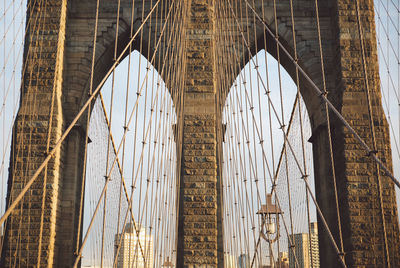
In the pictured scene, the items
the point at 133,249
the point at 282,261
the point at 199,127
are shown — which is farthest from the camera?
the point at 133,249

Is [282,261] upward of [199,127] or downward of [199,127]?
downward

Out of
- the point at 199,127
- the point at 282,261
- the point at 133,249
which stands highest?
the point at 199,127

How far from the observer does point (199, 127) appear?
1128 centimetres

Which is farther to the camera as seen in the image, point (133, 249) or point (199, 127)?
point (133, 249)

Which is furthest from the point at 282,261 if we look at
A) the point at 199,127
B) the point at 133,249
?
the point at 199,127

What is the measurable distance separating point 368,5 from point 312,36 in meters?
1.40

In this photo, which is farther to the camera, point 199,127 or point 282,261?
point 282,261

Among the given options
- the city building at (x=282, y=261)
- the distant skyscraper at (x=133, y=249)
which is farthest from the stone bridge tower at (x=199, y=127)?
the city building at (x=282, y=261)

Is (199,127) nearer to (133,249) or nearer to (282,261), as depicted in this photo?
(282,261)

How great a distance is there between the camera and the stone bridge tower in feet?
35.0

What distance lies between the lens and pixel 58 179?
1146 cm

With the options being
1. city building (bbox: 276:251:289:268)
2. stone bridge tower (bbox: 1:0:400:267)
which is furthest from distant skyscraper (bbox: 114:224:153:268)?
city building (bbox: 276:251:289:268)

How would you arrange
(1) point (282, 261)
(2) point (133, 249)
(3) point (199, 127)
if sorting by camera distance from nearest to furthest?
(3) point (199, 127) < (1) point (282, 261) < (2) point (133, 249)

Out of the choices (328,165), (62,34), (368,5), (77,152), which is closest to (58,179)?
(77,152)
